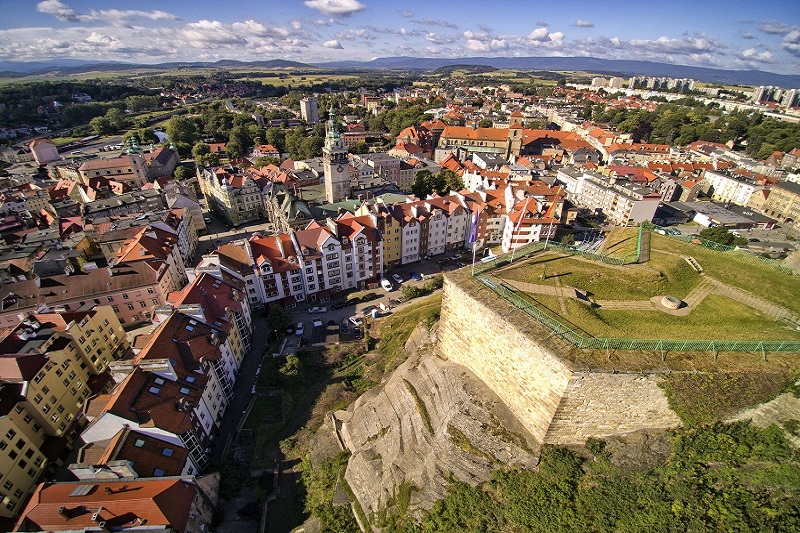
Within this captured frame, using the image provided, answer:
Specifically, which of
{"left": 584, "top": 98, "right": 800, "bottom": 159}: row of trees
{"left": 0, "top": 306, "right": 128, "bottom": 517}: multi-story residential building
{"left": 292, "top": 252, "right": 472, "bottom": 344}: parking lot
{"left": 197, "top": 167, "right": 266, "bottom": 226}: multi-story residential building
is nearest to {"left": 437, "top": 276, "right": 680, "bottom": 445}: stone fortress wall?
{"left": 292, "top": 252, "right": 472, "bottom": 344}: parking lot

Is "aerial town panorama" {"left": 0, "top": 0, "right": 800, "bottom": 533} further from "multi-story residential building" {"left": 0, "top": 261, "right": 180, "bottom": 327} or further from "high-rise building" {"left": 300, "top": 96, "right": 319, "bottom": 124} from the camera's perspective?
"high-rise building" {"left": 300, "top": 96, "right": 319, "bottom": 124}

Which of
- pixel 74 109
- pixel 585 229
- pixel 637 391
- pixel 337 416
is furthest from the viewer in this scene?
pixel 74 109

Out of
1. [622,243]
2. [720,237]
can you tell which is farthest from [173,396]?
[720,237]

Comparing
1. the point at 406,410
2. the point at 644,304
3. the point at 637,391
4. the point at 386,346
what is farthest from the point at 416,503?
the point at 386,346

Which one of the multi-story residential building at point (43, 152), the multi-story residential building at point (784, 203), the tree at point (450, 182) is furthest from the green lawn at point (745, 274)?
the multi-story residential building at point (43, 152)

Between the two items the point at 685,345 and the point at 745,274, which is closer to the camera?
the point at 685,345

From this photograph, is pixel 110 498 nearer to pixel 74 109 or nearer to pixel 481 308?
pixel 481 308

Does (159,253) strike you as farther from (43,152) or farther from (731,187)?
(731,187)
